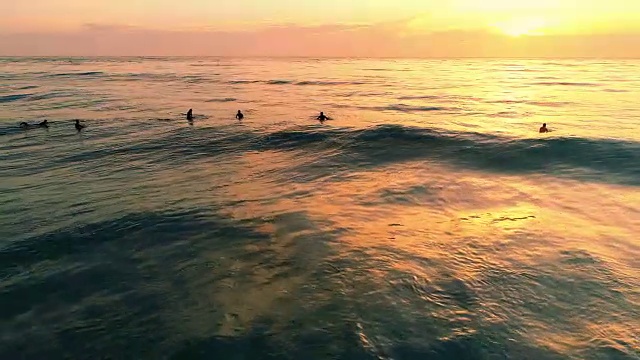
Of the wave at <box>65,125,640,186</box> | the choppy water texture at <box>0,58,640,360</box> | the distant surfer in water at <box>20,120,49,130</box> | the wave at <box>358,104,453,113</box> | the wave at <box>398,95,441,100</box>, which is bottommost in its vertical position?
the choppy water texture at <box>0,58,640,360</box>

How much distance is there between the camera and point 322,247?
10.1 m

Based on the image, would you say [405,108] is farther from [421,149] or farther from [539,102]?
[421,149]

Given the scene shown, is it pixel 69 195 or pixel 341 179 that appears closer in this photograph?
pixel 69 195

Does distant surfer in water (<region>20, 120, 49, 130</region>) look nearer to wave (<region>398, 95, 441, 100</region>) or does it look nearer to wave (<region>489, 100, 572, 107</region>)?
wave (<region>398, 95, 441, 100</region>)

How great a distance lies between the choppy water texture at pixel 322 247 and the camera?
700 centimetres

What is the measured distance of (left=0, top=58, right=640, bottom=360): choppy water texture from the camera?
7.00 metres

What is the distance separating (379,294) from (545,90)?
46846 mm

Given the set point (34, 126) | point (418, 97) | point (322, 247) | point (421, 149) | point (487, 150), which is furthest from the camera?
point (418, 97)

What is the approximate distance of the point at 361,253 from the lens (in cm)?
980

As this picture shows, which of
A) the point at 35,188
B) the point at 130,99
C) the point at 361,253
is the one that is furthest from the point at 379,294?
the point at 130,99

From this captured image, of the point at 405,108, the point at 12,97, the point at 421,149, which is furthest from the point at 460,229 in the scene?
the point at 12,97

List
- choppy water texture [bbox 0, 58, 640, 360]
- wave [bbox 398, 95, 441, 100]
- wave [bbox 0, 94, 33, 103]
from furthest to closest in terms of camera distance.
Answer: wave [bbox 398, 95, 441, 100], wave [bbox 0, 94, 33, 103], choppy water texture [bbox 0, 58, 640, 360]

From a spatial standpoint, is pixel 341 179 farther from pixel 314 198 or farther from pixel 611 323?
pixel 611 323

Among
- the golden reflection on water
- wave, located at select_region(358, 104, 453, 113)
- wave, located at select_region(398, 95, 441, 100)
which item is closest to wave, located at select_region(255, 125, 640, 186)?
the golden reflection on water
